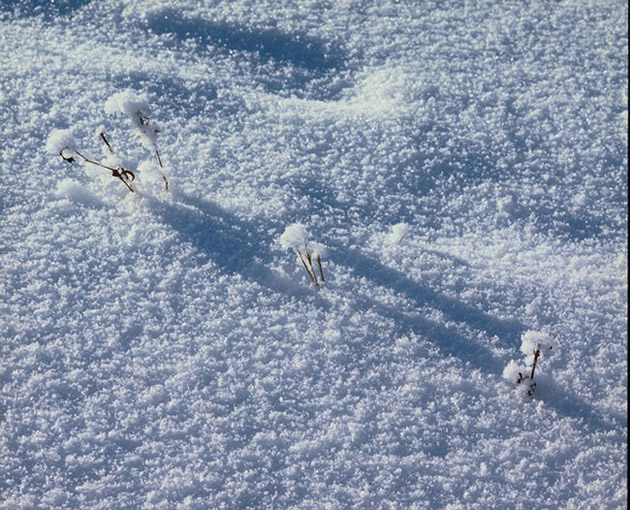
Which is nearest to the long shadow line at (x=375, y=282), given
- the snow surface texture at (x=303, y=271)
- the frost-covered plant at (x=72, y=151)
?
the snow surface texture at (x=303, y=271)

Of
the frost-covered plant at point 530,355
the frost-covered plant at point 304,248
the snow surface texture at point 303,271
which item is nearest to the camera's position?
the snow surface texture at point 303,271

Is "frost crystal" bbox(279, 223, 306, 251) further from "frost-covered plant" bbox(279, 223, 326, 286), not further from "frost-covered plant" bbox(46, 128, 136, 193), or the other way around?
"frost-covered plant" bbox(46, 128, 136, 193)

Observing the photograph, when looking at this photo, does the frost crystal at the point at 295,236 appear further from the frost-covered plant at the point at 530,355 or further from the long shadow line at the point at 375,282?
the frost-covered plant at the point at 530,355

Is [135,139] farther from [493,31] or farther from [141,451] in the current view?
[493,31]

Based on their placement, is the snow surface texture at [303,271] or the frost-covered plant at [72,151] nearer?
the snow surface texture at [303,271]

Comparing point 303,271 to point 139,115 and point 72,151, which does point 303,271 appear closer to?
point 139,115

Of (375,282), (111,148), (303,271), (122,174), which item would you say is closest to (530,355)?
(375,282)
